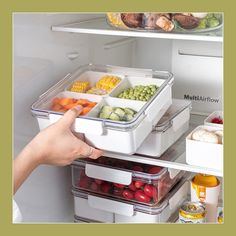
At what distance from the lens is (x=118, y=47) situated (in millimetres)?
2594

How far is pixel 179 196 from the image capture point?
2441 mm

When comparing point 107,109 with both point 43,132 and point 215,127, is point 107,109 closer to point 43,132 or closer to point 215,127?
point 43,132

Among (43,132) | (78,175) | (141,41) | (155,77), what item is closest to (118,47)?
(141,41)

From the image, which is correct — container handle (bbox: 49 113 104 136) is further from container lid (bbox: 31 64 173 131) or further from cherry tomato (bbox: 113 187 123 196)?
cherry tomato (bbox: 113 187 123 196)

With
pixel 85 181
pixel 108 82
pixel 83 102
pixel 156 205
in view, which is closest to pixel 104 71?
pixel 108 82

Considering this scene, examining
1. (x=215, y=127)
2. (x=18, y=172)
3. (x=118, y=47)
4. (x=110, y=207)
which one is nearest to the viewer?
(x=18, y=172)

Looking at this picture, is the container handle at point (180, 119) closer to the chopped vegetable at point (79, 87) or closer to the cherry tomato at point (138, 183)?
the cherry tomato at point (138, 183)

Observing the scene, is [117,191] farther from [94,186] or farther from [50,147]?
[50,147]

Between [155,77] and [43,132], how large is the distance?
54 centimetres

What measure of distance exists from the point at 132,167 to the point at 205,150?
399 mm

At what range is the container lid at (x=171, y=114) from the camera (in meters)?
2.14

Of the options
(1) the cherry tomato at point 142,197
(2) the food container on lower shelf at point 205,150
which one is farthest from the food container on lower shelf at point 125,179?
(2) the food container on lower shelf at point 205,150

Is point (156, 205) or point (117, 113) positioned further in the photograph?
point (156, 205)

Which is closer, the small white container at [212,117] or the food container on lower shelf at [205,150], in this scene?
the food container on lower shelf at [205,150]
